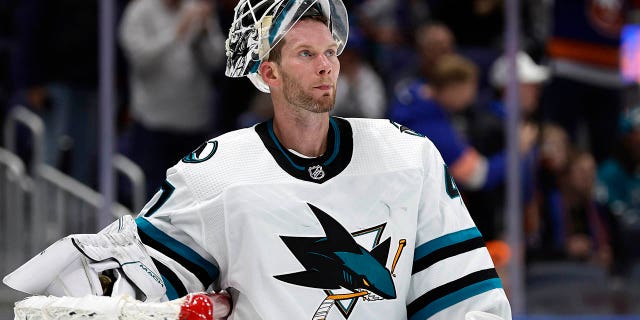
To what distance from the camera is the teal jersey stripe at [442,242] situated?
2.28 m

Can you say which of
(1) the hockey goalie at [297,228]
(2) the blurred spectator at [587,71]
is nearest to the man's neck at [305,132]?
(1) the hockey goalie at [297,228]

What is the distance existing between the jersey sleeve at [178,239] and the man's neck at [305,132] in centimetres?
21

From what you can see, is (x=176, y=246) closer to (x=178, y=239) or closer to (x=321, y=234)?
(x=178, y=239)

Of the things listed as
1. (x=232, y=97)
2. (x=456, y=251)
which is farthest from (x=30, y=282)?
(x=232, y=97)

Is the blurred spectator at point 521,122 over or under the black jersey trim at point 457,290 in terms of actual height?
over

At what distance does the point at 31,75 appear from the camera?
15.9 feet

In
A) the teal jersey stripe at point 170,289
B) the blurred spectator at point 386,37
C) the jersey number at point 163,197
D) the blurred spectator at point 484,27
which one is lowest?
the teal jersey stripe at point 170,289

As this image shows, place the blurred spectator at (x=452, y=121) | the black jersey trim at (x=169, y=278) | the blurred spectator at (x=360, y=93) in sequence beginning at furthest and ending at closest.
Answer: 1. the blurred spectator at (x=360, y=93)
2. the blurred spectator at (x=452, y=121)
3. the black jersey trim at (x=169, y=278)

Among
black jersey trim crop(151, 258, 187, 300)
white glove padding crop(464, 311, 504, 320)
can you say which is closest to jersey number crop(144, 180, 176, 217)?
black jersey trim crop(151, 258, 187, 300)

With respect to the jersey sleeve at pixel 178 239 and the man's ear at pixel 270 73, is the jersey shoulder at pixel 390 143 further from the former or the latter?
the jersey sleeve at pixel 178 239

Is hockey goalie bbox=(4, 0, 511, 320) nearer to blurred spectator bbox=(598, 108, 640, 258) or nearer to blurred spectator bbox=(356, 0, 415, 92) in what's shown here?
blurred spectator bbox=(356, 0, 415, 92)

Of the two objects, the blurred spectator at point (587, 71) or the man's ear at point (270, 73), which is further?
the blurred spectator at point (587, 71)

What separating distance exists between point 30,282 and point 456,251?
0.78 metres

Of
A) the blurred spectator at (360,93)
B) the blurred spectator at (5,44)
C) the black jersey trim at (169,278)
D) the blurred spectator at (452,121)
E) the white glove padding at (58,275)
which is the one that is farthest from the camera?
the blurred spectator at (360,93)
